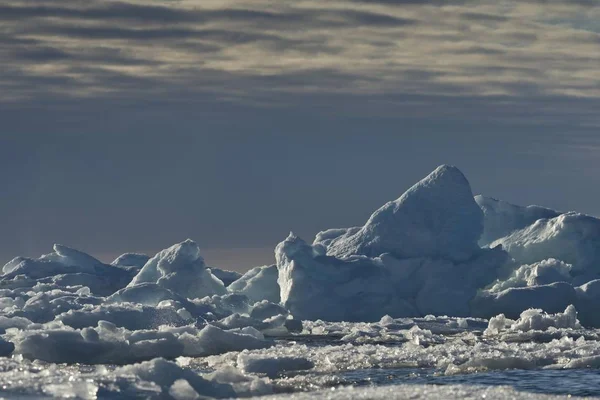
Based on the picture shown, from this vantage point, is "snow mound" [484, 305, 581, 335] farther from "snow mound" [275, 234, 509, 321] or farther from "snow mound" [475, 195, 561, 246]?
"snow mound" [475, 195, 561, 246]

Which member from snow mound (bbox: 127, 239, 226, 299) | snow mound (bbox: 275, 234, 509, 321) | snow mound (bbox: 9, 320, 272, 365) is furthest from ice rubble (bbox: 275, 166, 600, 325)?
snow mound (bbox: 9, 320, 272, 365)

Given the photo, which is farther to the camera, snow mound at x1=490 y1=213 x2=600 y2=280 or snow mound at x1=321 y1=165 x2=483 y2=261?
snow mound at x1=490 y1=213 x2=600 y2=280

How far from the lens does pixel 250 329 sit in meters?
32.8

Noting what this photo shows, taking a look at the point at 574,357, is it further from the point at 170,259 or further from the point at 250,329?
the point at 170,259

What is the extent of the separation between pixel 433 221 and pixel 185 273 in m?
11.4

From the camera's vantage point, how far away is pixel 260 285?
157ft

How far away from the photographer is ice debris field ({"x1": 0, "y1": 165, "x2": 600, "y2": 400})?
2198 centimetres

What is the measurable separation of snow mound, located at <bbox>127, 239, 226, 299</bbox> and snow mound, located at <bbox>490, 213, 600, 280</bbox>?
1430 centimetres

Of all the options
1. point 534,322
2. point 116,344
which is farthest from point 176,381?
point 534,322

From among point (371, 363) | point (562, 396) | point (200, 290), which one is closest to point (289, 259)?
point (200, 290)

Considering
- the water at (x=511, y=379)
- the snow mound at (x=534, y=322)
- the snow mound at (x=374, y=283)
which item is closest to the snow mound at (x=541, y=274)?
the snow mound at (x=374, y=283)

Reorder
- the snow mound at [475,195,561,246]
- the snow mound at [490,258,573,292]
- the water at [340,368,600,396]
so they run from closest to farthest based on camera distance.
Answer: the water at [340,368,600,396]
the snow mound at [490,258,573,292]
the snow mound at [475,195,561,246]

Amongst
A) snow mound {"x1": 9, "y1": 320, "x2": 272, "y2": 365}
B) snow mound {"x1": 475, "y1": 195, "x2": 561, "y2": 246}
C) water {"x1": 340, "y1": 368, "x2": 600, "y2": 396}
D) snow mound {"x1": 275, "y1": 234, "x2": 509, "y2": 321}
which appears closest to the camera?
water {"x1": 340, "y1": 368, "x2": 600, "y2": 396}

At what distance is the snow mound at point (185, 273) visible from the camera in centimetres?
4522
